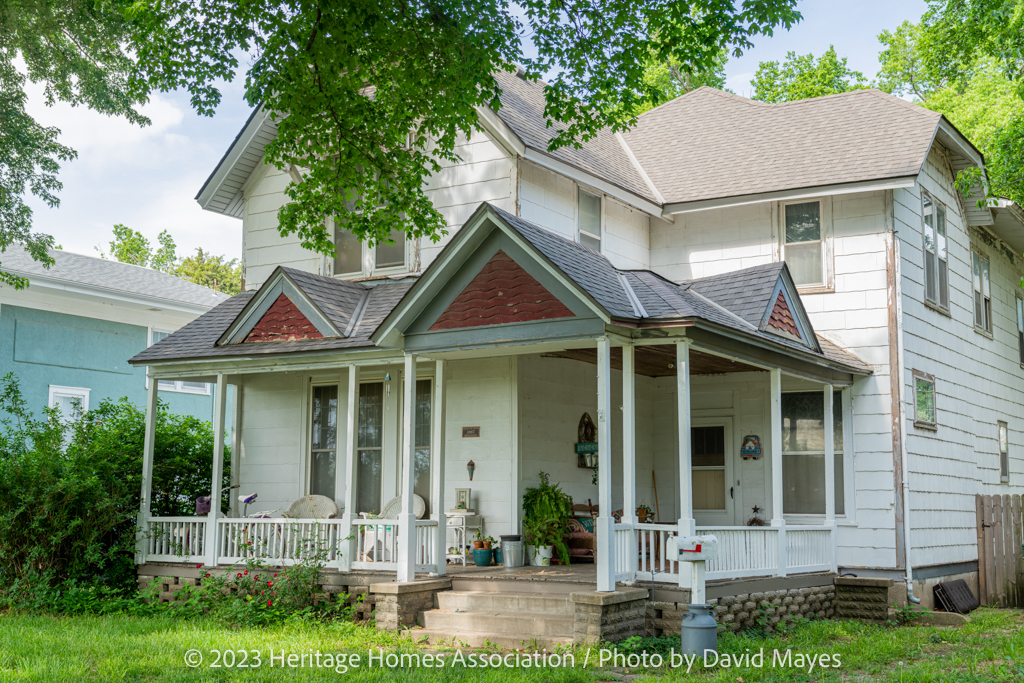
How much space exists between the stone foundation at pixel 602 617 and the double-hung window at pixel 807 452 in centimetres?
616

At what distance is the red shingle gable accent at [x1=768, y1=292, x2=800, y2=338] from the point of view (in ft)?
42.2

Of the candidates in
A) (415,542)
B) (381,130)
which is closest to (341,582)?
(415,542)

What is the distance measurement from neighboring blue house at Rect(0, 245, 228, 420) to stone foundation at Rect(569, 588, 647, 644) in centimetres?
1567

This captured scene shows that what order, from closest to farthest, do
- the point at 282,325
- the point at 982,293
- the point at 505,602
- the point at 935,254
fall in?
the point at 505,602 → the point at 282,325 → the point at 935,254 → the point at 982,293

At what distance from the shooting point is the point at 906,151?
610 inches

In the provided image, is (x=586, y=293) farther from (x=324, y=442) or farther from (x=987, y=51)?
(x=987, y=51)

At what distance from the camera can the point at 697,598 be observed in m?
9.71

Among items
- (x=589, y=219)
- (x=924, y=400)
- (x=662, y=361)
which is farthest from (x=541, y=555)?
(x=924, y=400)

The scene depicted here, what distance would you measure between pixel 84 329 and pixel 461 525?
13.4 metres

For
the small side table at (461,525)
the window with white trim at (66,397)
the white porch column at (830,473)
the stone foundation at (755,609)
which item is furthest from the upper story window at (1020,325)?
the window with white trim at (66,397)

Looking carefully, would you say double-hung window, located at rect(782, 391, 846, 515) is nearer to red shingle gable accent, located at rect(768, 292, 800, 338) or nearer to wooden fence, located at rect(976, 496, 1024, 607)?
red shingle gable accent, located at rect(768, 292, 800, 338)

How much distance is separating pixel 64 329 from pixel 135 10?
12760mm

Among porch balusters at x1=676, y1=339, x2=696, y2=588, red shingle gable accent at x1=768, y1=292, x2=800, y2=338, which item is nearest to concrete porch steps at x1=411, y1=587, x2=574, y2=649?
porch balusters at x1=676, y1=339, x2=696, y2=588

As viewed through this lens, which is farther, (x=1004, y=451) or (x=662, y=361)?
(x=1004, y=451)
